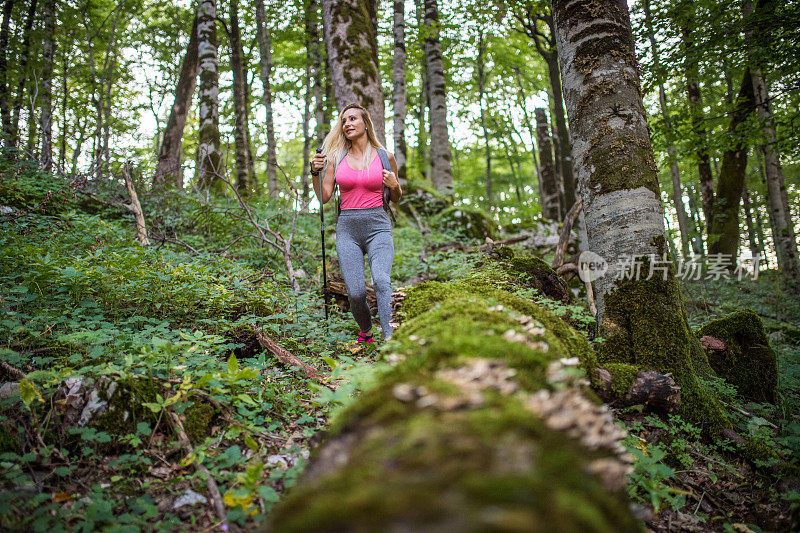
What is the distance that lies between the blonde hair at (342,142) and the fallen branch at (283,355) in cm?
213

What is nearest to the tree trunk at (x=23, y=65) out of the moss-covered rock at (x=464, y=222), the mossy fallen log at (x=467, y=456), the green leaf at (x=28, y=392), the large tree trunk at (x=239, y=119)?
Result: the large tree trunk at (x=239, y=119)

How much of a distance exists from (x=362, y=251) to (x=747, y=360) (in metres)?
4.57

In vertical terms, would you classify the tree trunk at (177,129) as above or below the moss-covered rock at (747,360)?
above

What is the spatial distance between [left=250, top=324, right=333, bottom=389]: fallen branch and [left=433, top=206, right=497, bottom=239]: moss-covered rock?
6481mm

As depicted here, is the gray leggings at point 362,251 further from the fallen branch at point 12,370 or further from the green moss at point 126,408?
the fallen branch at point 12,370

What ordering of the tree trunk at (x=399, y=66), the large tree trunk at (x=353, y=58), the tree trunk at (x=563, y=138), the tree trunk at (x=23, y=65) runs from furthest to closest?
the tree trunk at (x=563, y=138), the tree trunk at (x=399, y=66), the tree trunk at (x=23, y=65), the large tree trunk at (x=353, y=58)

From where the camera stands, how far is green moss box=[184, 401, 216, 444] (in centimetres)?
251

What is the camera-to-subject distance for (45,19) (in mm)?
12789

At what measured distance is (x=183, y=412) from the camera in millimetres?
2578

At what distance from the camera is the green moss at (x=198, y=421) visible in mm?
2511

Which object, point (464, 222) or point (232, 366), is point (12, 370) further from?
point (464, 222)

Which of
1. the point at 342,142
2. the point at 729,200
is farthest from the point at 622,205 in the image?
the point at 729,200

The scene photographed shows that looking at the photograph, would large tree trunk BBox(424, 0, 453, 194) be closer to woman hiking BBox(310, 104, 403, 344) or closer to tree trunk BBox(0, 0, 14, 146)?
woman hiking BBox(310, 104, 403, 344)

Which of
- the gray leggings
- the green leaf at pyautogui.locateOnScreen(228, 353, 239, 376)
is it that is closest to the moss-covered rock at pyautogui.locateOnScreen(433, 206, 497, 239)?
the gray leggings
